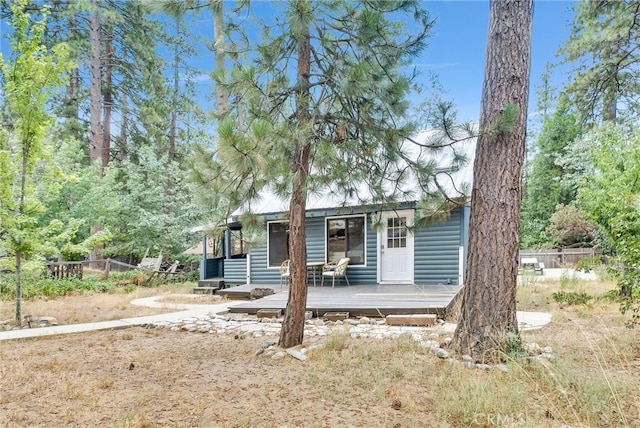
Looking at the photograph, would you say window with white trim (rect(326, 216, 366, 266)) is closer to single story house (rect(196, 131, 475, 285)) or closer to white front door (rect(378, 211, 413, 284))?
single story house (rect(196, 131, 475, 285))

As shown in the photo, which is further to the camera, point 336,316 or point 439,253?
point 439,253

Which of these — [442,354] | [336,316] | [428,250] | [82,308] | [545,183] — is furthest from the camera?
[545,183]

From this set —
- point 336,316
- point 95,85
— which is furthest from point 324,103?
point 95,85

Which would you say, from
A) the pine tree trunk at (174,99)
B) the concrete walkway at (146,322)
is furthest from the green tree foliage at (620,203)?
the pine tree trunk at (174,99)

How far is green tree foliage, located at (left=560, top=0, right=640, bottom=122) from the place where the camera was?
9.12m

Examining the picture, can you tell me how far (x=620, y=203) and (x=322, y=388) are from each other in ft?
13.4

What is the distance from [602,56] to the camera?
10.2m

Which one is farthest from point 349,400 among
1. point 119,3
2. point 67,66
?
point 119,3

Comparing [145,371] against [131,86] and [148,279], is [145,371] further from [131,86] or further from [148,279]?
[131,86]

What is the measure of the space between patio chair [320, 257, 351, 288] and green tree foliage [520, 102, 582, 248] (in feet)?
53.5

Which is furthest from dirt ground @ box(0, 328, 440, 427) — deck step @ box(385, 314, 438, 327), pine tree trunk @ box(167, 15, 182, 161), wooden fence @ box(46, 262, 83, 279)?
pine tree trunk @ box(167, 15, 182, 161)

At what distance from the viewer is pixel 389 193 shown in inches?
187

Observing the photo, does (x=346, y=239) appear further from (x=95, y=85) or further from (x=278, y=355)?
(x=95, y=85)

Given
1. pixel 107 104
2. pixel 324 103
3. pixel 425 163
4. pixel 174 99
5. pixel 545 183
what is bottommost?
pixel 425 163
